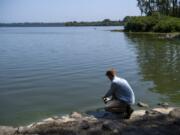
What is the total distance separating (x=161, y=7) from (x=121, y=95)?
373 feet

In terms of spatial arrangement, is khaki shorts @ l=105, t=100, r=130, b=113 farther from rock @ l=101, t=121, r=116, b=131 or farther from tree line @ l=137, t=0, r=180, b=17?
tree line @ l=137, t=0, r=180, b=17

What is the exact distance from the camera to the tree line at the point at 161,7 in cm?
11935

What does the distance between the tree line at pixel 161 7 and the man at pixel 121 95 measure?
108903 mm

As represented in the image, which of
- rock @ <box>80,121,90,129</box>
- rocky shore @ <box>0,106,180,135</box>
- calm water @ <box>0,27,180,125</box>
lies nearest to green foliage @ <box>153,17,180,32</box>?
calm water @ <box>0,27,180,125</box>

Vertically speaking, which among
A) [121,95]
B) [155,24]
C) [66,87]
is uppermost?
[121,95]

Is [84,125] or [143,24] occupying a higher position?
[84,125]

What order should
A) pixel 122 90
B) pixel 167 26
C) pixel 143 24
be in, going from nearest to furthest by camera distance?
pixel 122 90
pixel 167 26
pixel 143 24

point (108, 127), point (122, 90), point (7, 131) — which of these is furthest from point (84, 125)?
point (122, 90)

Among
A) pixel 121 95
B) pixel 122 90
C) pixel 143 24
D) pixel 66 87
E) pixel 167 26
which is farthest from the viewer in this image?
pixel 143 24

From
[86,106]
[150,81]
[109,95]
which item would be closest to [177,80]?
[150,81]

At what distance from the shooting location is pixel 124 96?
12.9m

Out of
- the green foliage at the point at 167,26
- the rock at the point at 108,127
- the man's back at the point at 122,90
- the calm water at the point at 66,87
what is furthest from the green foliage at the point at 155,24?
the rock at the point at 108,127

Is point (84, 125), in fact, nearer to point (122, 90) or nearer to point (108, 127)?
point (108, 127)

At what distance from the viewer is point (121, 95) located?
42.4 ft
